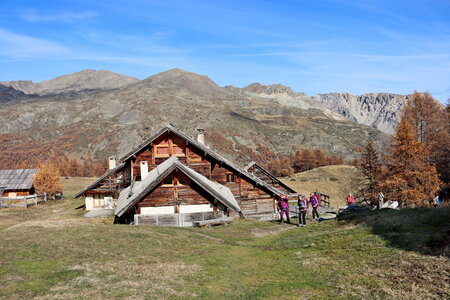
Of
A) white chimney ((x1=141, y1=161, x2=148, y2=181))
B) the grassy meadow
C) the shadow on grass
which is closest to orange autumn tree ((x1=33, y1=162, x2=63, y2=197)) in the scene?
white chimney ((x1=141, y1=161, x2=148, y2=181))

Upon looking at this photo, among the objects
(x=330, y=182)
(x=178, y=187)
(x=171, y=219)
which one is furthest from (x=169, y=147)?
(x=330, y=182)

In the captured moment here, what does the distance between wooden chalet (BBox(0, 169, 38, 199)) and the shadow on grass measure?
51863mm

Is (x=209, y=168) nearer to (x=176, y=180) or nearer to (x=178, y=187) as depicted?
(x=176, y=180)

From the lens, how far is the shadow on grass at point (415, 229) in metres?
12.2

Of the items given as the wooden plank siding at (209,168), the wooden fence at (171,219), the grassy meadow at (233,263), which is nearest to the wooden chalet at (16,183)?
the wooden plank siding at (209,168)

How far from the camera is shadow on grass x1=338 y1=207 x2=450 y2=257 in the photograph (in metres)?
12.2

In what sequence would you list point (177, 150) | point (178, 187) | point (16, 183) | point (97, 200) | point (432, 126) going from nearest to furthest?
point (178, 187)
point (177, 150)
point (97, 200)
point (16, 183)
point (432, 126)

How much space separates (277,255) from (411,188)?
123 feet

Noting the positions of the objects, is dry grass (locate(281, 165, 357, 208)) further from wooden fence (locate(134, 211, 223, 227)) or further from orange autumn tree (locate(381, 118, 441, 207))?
wooden fence (locate(134, 211, 223, 227))

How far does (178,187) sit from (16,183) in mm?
39534

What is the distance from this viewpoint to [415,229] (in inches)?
569

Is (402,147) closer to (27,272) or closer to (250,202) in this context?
(250,202)

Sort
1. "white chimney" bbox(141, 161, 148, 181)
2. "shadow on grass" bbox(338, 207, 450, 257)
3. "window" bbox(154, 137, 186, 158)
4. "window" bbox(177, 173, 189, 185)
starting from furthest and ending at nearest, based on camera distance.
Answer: "window" bbox(154, 137, 186, 158)
"white chimney" bbox(141, 161, 148, 181)
"window" bbox(177, 173, 189, 185)
"shadow on grass" bbox(338, 207, 450, 257)

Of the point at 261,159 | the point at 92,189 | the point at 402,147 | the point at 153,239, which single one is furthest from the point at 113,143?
the point at 153,239
